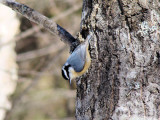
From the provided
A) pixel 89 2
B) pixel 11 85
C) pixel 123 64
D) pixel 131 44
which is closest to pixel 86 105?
pixel 123 64

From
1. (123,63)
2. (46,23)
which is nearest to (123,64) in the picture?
(123,63)

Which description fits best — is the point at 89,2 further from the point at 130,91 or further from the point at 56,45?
the point at 56,45

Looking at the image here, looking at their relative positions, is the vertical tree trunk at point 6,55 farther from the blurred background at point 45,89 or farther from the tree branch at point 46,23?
the tree branch at point 46,23

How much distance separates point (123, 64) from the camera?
6.63 ft

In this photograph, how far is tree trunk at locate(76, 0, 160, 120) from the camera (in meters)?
1.96

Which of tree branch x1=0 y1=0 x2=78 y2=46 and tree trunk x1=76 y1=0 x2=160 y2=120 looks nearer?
tree trunk x1=76 y1=0 x2=160 y2=120

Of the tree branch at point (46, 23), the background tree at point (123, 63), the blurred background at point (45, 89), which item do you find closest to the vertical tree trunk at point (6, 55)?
the blurred background at point (45, 89)

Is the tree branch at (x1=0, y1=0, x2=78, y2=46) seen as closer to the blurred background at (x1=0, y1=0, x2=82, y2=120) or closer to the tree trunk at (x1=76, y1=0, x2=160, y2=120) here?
the tree trunk at (x1=76, y1=0, x2=160, y2=120)

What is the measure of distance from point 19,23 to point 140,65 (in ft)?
12.4

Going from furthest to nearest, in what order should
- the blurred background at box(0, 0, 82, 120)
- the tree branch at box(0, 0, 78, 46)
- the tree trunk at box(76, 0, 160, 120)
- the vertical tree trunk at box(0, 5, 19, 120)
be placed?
the blurred background at box(0, 0, 82, 120), the vertical tree trunk at box(0, 5, 19, 120), the tree branch at box(0, 0, 78, 46), the tree trunk at box(76, 0, 160, 120)

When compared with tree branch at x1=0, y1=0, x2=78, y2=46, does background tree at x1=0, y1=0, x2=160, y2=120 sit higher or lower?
lower

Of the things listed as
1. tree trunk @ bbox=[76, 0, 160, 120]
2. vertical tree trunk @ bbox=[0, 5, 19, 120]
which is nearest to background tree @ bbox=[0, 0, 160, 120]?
tree trunk @ bbox=[76, 0, 160, 120]

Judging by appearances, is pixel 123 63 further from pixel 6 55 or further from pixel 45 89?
pixel 45 89

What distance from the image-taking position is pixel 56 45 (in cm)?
596
